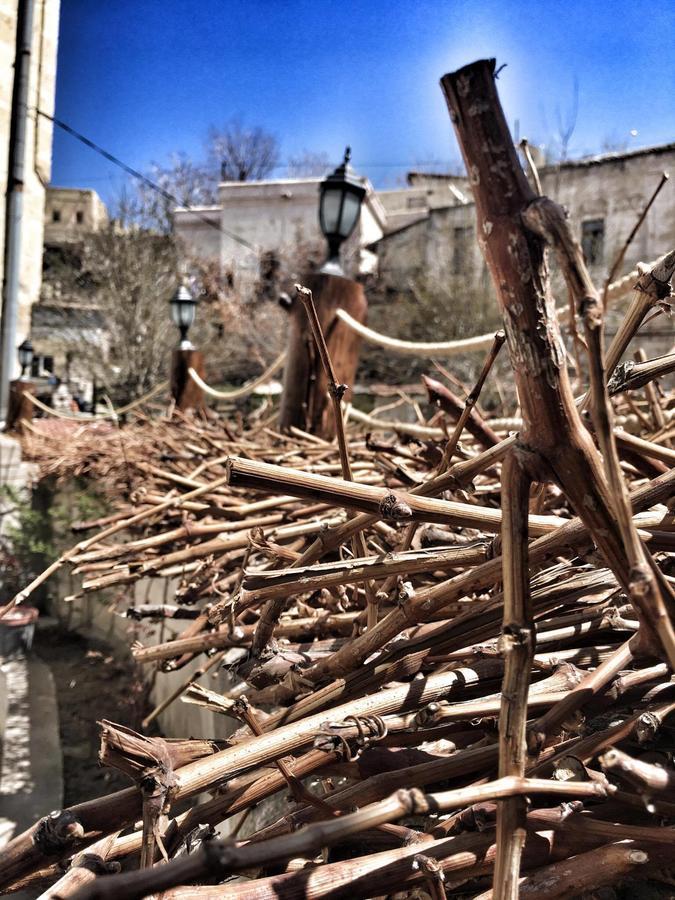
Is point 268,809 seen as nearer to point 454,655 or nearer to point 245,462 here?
point 454,655

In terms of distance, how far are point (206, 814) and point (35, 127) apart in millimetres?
15128

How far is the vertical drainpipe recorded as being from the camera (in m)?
9.09

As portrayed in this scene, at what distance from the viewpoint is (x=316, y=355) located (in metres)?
2.74

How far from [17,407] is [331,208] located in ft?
19.5

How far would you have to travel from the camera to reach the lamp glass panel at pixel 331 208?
339 cm

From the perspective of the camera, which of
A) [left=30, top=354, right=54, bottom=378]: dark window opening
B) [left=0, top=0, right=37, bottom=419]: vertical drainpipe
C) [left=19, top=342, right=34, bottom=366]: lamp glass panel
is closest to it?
[left=0, top=0, right=37, bottom=419]: vertical drainpipe

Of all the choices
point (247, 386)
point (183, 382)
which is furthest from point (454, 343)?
point (183, 382)

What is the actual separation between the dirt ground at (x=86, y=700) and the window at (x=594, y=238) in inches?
524

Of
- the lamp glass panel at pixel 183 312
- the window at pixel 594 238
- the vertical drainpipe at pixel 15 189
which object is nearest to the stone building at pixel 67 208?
the vertical drainpipe at pixel 15 189

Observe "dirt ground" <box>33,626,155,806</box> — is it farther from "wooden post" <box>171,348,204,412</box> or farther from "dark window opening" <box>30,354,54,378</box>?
"dark window opening" <box>30,354,54,378</box>

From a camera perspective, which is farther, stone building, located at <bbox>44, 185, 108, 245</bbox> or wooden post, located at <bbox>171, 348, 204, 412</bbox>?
stone building, located at <bbox>44, 185, 108, 245</bbox>

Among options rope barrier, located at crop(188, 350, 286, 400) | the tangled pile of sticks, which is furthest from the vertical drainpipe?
the tangled pile of sticks

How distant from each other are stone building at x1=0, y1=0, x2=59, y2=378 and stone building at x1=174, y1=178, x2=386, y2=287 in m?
4.74

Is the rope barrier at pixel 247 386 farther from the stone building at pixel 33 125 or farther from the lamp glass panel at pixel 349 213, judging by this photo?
the stone building at pixel 33 125
